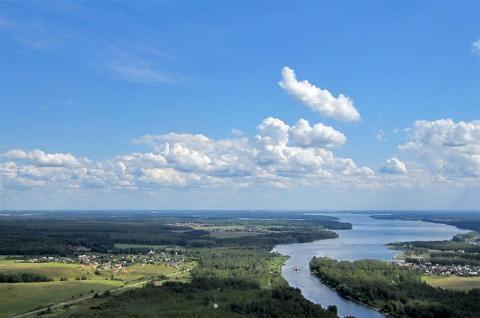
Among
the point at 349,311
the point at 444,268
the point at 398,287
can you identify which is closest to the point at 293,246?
the point at 444,268

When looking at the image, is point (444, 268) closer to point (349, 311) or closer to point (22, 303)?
point (349, 311)

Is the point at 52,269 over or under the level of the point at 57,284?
over

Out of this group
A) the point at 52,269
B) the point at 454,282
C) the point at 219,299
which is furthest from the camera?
the point at 52,269

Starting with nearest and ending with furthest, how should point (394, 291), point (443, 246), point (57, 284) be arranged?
point (394, 291), point (57, 284), point (443, 246)

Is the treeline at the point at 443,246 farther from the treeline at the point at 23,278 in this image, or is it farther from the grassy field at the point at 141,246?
the treeline at the point at 23,278

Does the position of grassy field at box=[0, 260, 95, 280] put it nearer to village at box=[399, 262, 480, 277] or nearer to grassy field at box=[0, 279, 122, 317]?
grassy field at box=[0, 279, 122, 317]

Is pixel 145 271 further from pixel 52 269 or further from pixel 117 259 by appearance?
pixel 117 259

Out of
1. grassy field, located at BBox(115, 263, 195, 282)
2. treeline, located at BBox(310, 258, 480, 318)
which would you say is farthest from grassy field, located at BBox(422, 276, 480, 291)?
grassy field, located at BBox(115, 263, 195, 282)

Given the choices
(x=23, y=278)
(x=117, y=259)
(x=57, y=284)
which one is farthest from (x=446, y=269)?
(x=23, y=278)
